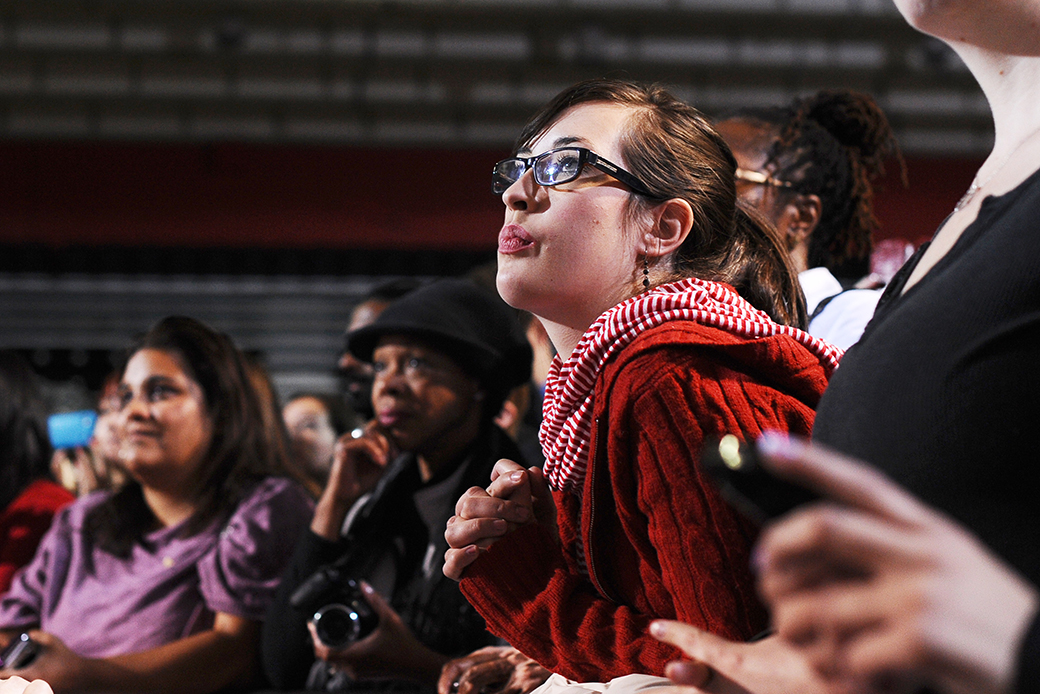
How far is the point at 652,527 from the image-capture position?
0.90m

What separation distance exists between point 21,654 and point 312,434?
2.37 meters

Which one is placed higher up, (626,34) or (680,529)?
(626,34)

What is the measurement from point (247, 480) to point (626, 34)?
449 centimetres

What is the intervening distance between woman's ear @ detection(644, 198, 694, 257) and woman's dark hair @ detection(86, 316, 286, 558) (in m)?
1.48

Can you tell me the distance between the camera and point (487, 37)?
5973 millimetres

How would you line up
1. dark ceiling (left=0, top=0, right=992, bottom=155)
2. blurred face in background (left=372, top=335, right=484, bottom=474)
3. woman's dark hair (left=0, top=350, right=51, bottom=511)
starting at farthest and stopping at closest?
1. dark ceiling (left=0, top=0, right=992, bottom=155)
2. woman's dark hair (left=0, top=350, right=51, bottom=511)
3. blurred face in background (left=372, top=335, right=484, bottom=474)

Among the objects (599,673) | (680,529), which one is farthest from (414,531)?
(680,529)

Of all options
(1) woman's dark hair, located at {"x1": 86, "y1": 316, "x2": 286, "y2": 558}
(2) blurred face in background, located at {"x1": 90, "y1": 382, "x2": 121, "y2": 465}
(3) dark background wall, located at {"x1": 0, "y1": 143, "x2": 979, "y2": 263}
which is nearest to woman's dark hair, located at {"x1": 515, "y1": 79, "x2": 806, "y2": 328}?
(1) woman's dark hair, located at {"x1": 86, "y1": 316, "x2": 286, "y2": 558}

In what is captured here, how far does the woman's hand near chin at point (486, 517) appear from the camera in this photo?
108cm

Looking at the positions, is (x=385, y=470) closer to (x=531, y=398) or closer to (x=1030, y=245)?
(x=531, y=398)

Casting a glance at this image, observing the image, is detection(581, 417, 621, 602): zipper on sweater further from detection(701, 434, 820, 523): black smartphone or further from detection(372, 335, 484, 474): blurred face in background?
detection(372, 335, 484, 474): blurred face in background

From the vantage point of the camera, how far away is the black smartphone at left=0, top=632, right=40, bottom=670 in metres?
1.87

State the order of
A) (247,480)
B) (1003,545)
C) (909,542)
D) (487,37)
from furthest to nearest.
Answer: (487,37) → (247,480) → (1003,545) → (909,542)

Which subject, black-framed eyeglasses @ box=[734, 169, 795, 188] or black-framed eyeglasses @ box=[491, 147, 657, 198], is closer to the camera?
black-framed eyeglasses @ box=[491, 147, 657, 198]
